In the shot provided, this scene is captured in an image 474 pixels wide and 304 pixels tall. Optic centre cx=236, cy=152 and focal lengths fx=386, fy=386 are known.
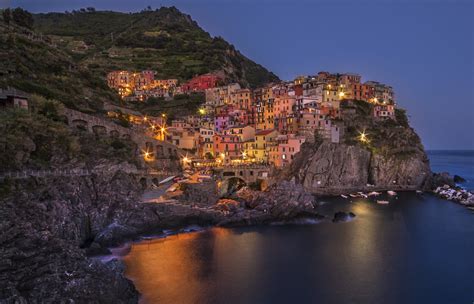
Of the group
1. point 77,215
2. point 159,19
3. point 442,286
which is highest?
A: point 159,19

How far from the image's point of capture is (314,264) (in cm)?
2977

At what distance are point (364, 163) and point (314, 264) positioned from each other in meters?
36.8

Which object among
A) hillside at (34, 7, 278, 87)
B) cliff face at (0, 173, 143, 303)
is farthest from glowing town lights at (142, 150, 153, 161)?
hillside at (34, 7, 278, 87)

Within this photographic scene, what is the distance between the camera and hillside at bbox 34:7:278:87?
105 meters

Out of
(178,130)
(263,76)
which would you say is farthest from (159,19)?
(178,130)

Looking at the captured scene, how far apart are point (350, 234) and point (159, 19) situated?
443 ft

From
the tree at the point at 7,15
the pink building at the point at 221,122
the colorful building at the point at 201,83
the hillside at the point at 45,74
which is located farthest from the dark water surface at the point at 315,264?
→ the tree at the point at 7,15

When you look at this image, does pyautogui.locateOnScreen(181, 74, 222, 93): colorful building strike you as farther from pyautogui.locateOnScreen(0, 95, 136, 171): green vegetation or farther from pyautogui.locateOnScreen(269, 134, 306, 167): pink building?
pyautogui.locateOnScreen(0, 95, 136, 171): green vegetation

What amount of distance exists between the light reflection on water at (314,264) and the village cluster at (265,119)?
21.4 meters

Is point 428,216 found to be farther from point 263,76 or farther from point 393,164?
point 263,76

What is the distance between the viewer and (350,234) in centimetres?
3766

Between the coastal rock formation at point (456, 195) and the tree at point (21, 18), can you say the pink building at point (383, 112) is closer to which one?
the coastal rock formation at point (456, 195)

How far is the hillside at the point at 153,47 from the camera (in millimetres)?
105438

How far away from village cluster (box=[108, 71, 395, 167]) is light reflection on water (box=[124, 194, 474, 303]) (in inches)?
844
